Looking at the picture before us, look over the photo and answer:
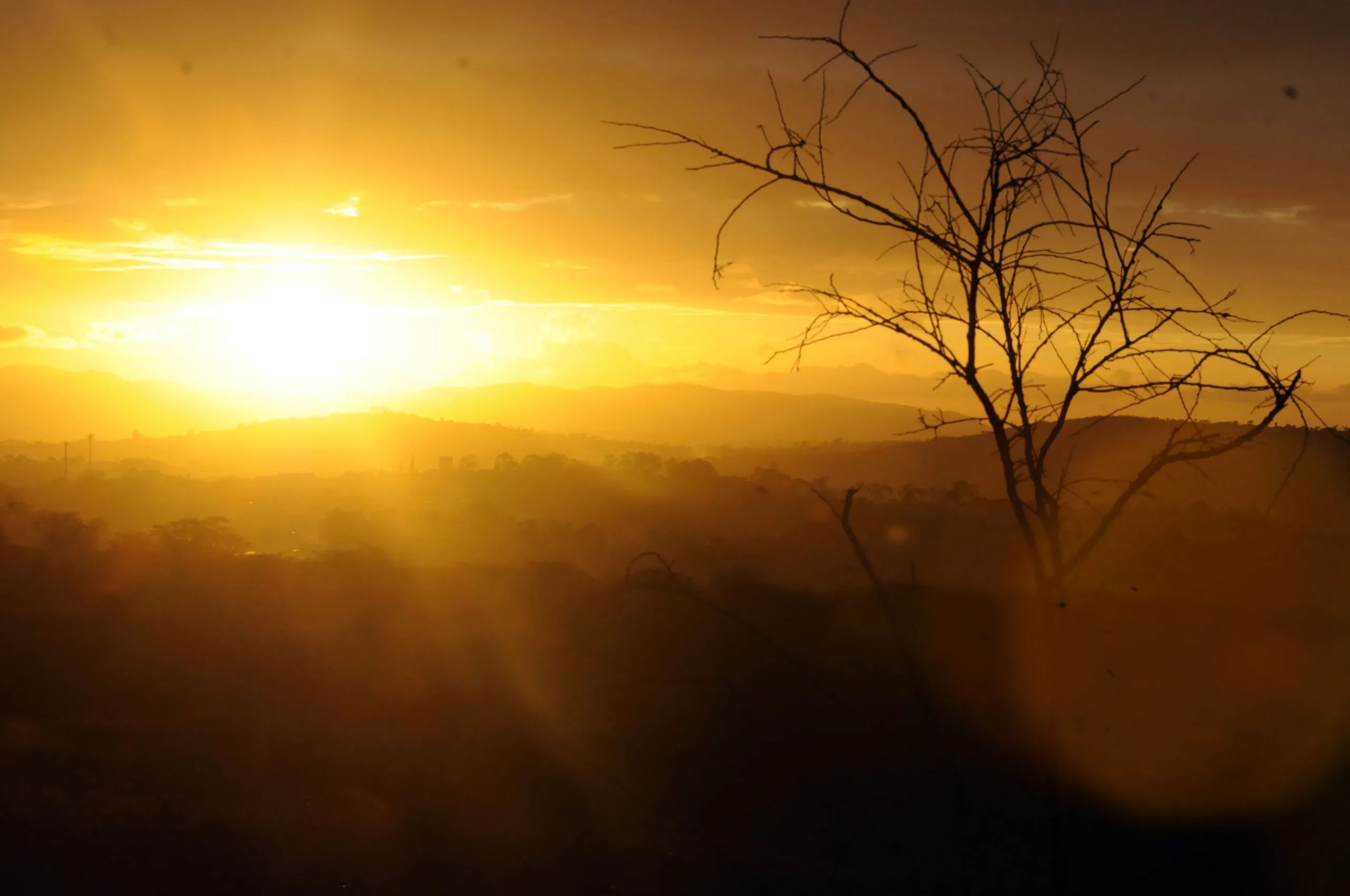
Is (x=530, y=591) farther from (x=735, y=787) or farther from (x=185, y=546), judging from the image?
(x=185, y=546)

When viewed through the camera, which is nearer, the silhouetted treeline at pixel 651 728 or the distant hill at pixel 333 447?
the silhouetted treeline at pixel 651 728

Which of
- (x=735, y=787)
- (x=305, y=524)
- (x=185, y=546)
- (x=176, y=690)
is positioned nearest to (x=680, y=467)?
(x=305, y=524)

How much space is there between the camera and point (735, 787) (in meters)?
18.6

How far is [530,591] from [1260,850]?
2218 centimetres

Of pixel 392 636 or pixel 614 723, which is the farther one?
pixel 392 636

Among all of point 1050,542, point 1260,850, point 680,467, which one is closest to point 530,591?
point 1260,850

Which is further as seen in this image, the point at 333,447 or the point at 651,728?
the point at 333,447

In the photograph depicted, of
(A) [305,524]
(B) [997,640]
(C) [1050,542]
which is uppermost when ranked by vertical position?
(C) [1050,542]

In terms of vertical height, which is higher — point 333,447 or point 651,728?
point 651,728

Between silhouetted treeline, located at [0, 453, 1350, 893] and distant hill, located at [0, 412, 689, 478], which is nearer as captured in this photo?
silhouetted treeline, located at [0, 453, 1350, 893]

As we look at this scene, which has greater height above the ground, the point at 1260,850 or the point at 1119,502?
the point at 1119,502

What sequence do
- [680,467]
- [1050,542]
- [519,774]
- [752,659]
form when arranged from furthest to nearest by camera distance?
[680,467]
[752,659]
[519,774]
[1050,542]

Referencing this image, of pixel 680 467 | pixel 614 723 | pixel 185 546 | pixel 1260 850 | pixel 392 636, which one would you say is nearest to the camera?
pixel 1260 850

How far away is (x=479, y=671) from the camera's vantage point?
25266 mm
